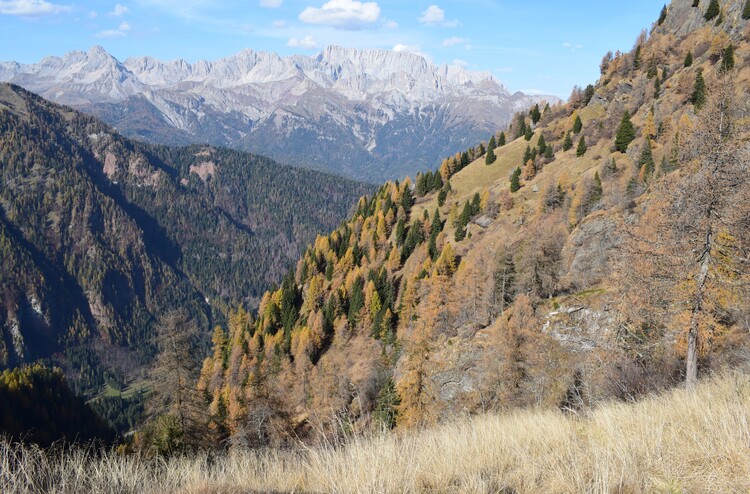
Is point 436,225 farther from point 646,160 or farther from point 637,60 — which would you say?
point 637,60

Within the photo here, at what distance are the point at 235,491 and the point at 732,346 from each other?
20419 mm

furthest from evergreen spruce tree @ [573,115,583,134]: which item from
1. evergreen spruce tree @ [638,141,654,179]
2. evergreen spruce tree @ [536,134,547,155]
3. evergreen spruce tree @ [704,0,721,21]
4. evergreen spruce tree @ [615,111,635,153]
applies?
evergreen spruce tree @ [638,141,654,179]

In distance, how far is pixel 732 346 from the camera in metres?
16.8

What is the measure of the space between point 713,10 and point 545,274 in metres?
68.4

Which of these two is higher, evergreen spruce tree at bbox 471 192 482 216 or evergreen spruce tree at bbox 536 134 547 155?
evergreen spruce tree at bbox 536 134 547 155

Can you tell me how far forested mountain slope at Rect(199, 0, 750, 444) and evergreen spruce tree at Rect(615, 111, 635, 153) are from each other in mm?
262

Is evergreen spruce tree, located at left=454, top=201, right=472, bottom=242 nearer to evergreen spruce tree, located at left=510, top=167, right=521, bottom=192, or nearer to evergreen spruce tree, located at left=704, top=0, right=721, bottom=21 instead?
evergreen spruce tree, located at left=510, top=167, right=521, bottom=192

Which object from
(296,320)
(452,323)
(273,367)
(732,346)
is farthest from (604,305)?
(296,320)

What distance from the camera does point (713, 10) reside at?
72.5 metres

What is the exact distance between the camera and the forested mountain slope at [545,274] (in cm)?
1335

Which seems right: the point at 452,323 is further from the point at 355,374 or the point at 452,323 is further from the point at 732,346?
the point at 732,346

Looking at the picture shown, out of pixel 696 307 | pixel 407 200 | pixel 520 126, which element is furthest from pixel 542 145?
pixel 696 307

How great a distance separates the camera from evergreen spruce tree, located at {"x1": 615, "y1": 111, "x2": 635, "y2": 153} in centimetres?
6375

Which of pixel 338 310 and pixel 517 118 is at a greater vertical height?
pixel 517 118
